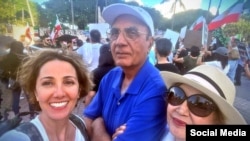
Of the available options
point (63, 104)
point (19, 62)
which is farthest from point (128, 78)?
point (19, 62)

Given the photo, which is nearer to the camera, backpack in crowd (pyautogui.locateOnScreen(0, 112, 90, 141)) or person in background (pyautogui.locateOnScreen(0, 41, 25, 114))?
backpack in crowd (pyautogui.locateOnScreen(0, 112, 90, 141))

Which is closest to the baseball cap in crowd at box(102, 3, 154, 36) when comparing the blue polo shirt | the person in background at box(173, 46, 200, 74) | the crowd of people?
the crowd of people

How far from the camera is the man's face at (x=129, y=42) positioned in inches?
30.0

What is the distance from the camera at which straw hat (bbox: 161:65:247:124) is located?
66 cm

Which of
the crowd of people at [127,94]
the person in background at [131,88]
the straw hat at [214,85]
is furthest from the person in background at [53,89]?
the straw hat at [214,85]

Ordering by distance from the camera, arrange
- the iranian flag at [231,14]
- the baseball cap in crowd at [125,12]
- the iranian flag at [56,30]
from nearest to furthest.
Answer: the baseball cap in crowd at [125,12] < the iranian flag at [231,14] < the iranian flag at [56,30]

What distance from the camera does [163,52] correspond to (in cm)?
121

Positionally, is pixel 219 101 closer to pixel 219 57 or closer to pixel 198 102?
pixel 198 102

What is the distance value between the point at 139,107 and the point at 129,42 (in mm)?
200

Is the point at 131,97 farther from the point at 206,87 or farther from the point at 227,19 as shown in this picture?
Answer: the point at 227,19

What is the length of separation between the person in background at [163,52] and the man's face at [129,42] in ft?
1.15

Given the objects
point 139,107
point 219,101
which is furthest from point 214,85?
point 139,107

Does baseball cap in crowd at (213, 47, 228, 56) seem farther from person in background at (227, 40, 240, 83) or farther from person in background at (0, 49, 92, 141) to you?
person in background at (0, 49, 92, 141)

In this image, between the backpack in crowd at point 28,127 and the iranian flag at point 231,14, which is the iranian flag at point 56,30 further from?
the iranian flag at point 231,14
